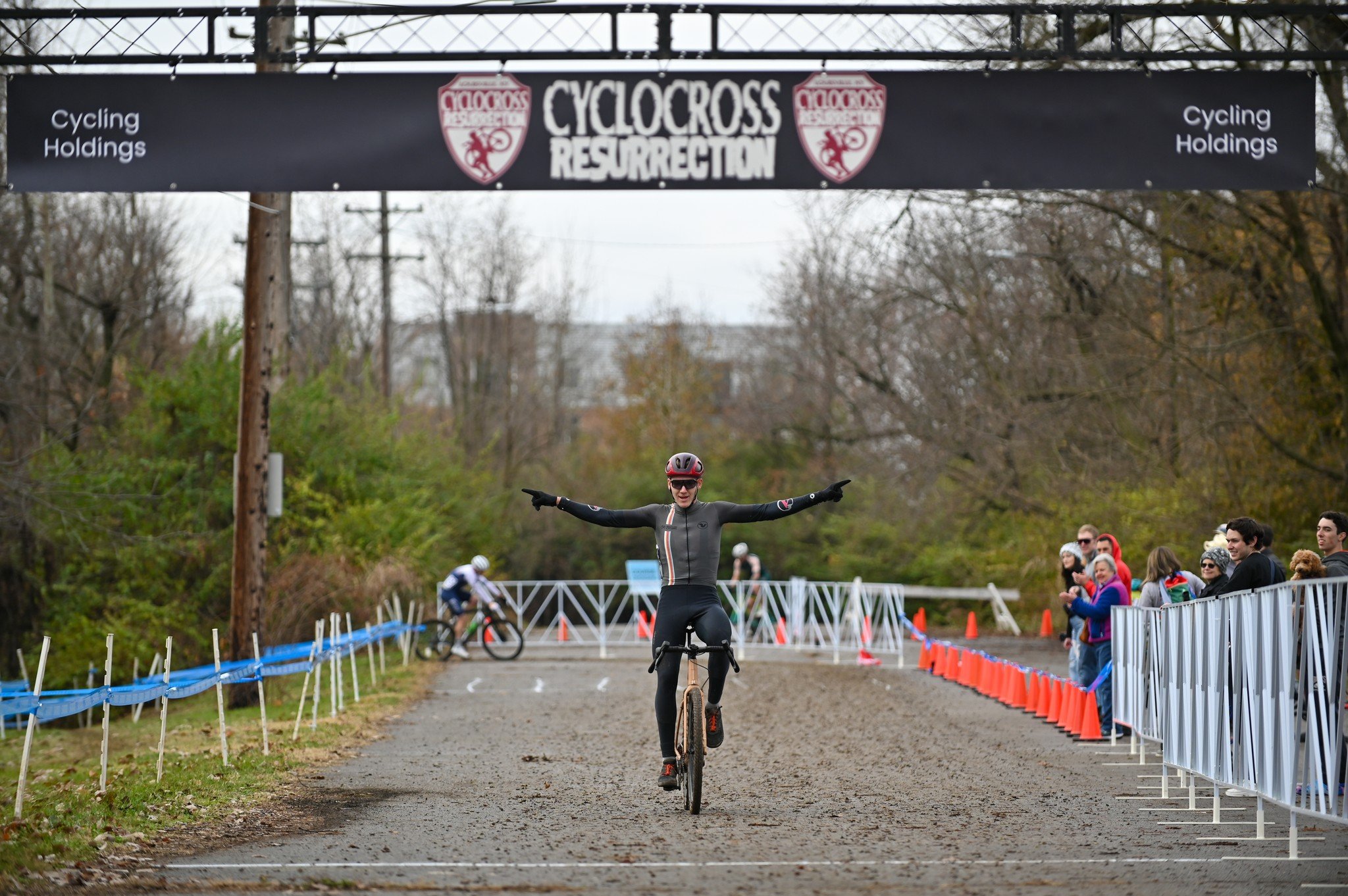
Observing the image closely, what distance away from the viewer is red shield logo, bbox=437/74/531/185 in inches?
466

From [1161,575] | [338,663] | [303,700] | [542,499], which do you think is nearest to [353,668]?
[338,663]

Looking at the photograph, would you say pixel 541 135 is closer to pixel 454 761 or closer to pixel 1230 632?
pixel 454 761

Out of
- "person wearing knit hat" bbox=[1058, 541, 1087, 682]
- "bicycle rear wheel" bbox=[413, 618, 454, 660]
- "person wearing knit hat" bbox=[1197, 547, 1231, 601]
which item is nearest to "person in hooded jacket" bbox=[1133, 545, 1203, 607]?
→ "person wearing knit hat" bbox=[1197, 547, 1231, 601]

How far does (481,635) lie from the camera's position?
2834cm

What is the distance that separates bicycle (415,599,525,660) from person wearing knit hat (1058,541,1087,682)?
12.6 m

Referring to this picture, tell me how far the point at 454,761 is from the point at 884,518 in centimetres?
2834

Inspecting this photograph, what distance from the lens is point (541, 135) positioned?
38.8 ft

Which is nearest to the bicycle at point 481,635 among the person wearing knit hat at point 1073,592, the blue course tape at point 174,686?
the blue course tape at point 174,686

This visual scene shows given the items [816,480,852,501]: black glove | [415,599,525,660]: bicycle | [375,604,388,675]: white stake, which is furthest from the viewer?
[415,599,525,660]: bicycle

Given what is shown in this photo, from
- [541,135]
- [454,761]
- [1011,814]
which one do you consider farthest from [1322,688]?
[454,761]

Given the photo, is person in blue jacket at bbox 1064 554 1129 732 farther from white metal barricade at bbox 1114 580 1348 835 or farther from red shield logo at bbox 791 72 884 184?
red shield logo at bbox 791 72 884 184

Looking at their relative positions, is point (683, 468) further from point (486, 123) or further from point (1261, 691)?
point (1261, 691)

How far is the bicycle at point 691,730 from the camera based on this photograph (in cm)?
955

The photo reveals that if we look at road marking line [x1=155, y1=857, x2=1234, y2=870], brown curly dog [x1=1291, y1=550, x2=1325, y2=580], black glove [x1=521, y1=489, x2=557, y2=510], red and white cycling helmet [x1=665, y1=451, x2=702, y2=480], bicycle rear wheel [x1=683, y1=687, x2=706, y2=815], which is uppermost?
red and white cycling helmet [x1=665, y1=451, x2=702, y2=480]
